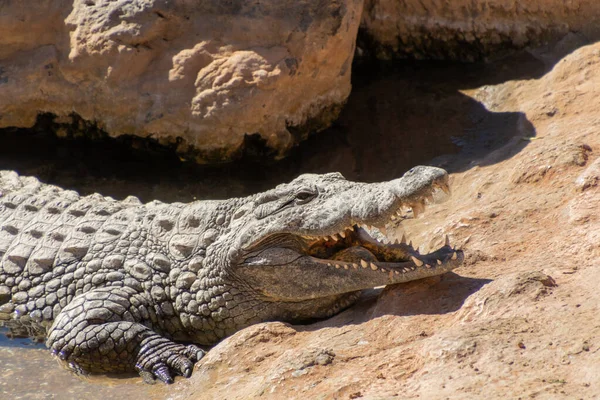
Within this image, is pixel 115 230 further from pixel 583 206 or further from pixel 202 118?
pixel 583 206

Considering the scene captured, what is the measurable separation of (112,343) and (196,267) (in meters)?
0.68

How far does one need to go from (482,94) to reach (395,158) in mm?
1407

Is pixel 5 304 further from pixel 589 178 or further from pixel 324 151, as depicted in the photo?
pixel 589 178

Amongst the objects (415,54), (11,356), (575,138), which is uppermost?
(415,54)

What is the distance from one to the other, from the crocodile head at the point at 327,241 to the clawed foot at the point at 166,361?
0.55m

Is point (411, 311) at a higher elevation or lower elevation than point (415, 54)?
lower

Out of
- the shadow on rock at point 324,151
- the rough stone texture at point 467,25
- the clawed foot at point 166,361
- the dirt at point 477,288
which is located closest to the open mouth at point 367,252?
the dirt at point 477,288

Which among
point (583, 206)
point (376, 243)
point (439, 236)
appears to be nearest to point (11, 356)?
point (376, 243)

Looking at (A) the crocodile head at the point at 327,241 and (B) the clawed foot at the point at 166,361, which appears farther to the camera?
(B) the clawed foot at the point at 166,361

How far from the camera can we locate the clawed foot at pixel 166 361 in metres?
4.58

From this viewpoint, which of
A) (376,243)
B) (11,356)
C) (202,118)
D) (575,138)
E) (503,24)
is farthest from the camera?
(503,24)

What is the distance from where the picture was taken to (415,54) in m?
8.95

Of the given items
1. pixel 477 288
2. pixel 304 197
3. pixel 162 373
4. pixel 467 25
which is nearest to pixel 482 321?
pixel 477 288

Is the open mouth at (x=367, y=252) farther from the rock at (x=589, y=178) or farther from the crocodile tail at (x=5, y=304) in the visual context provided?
the crocodile tail at (x=5, y=304)
